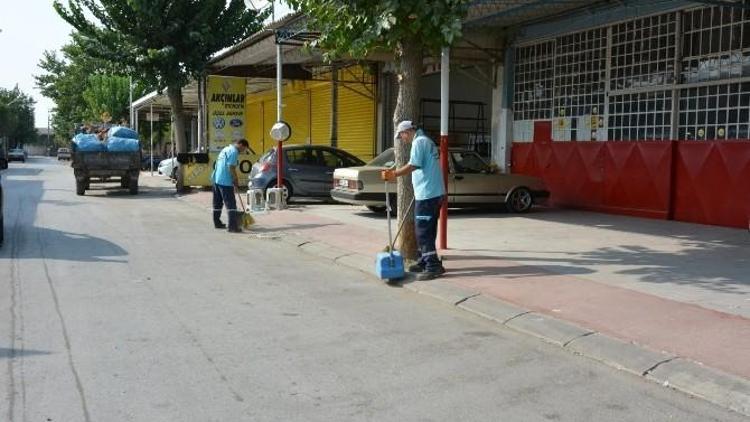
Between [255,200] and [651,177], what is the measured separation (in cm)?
852

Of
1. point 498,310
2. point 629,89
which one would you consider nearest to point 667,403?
point 498,310

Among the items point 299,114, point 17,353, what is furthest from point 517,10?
point 299,114

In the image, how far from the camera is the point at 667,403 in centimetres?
482

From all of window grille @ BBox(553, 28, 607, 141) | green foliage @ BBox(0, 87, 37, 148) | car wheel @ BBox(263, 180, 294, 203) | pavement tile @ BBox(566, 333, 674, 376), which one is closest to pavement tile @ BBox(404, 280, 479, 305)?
pavement tile @ BBox(566, 333, 674, 376)

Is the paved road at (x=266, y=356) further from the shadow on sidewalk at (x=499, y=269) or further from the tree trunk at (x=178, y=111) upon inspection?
the tree trunk at (x=178, y=111)

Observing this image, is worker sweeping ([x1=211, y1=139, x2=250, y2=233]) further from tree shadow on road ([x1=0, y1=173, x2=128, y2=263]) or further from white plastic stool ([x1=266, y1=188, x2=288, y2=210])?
white plastic stool ([x1=266, y1=188, x2=288, y2=210])

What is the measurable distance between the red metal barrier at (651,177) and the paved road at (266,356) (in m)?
7.42

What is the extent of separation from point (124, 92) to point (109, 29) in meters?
32.5

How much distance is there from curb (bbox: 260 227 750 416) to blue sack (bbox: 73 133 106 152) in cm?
1583

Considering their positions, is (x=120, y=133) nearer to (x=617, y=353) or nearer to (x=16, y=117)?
(x=617, y=353)

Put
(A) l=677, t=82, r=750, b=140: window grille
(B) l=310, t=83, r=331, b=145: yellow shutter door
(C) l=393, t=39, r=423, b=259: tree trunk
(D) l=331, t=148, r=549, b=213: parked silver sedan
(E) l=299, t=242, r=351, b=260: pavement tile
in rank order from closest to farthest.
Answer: (C) l=393, t=39, r=423, b=259: tree trunk
(E) l=299, t=242, r=351, b=260: pavement tile
(A) l=677, t=82, r=750, b=140: window grille
(D) l=331, t=148, r=549, b=213: parked silver sedan
(B) l=310, t=83, r=331, b=145: yellow shutter door

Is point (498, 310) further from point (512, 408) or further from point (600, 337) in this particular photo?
point (512, 408)

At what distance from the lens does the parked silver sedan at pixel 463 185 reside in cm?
1470

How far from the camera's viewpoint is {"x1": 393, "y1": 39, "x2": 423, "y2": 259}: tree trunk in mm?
9406
